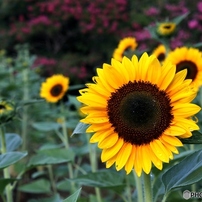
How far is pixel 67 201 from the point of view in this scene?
818mm

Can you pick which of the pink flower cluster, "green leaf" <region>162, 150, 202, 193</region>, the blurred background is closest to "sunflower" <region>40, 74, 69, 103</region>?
"green leaf" <region>162, 150, 202, 193</region>

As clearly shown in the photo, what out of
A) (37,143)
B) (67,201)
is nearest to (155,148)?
(67,201)

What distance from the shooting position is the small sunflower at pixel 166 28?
75.7 inches

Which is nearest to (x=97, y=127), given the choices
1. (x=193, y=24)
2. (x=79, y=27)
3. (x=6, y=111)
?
(x=6, y=111)

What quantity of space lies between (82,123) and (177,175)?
0.19 m

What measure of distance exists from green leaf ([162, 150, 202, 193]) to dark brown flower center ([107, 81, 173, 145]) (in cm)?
9

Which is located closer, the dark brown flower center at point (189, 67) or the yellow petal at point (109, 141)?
the yellow petal at point (109, 141)

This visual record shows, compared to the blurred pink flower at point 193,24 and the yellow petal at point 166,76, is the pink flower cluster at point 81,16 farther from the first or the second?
the yellow petal at point 166,76

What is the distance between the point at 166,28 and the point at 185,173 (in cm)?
112

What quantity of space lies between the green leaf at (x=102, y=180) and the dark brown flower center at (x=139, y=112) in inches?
11.4

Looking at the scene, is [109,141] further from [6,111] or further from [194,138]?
[6,111]

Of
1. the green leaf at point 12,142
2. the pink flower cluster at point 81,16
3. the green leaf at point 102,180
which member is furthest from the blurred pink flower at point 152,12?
the green leaf at point 102,180

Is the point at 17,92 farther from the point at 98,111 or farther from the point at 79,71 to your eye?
the point at 98,111

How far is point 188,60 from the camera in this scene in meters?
1.54
